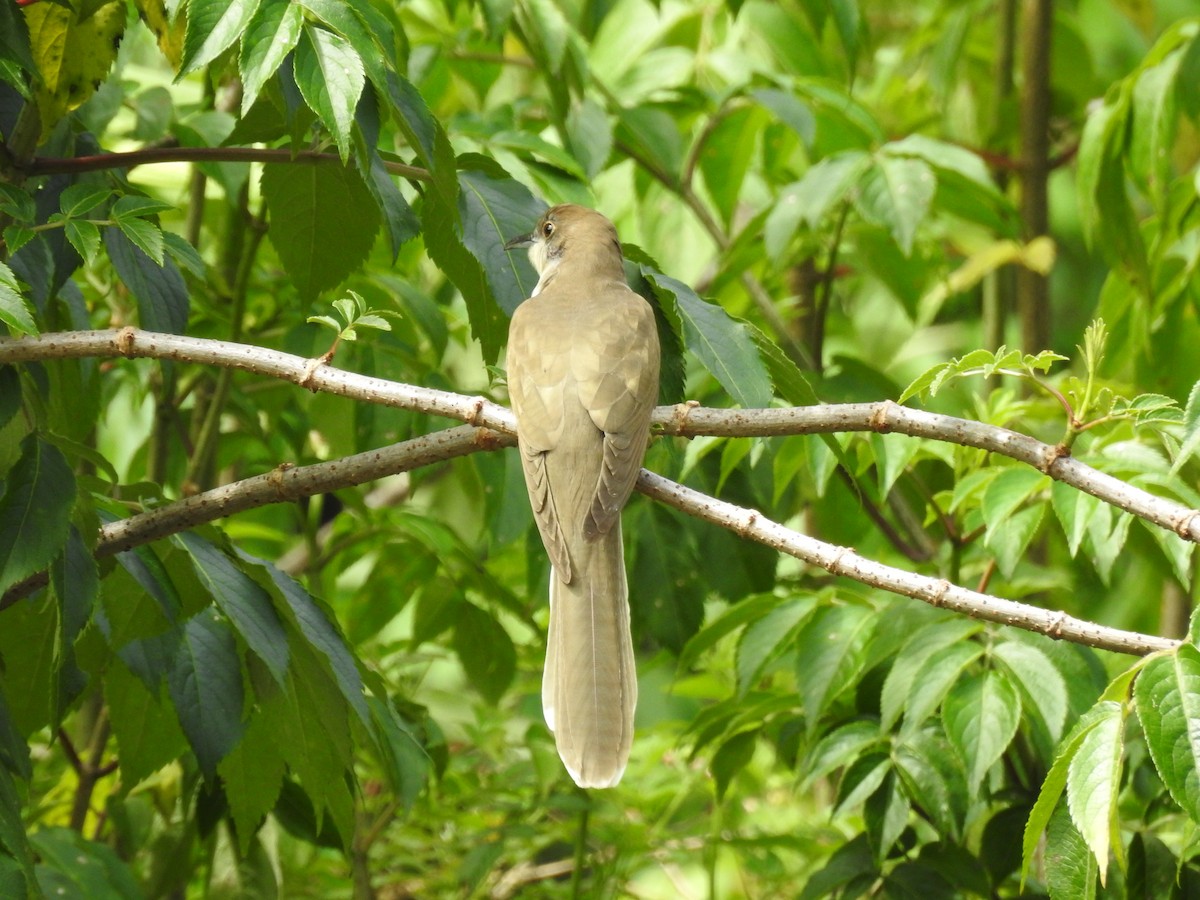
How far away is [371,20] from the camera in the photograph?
7.47 ft

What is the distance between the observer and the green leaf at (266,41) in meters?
2.00

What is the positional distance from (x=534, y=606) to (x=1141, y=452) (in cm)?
191

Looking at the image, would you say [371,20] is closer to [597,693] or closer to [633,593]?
[597,693]

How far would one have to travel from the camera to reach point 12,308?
6.47ft

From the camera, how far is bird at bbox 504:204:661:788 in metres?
2.57

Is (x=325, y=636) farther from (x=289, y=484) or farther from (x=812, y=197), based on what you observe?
(x=812, y=197)

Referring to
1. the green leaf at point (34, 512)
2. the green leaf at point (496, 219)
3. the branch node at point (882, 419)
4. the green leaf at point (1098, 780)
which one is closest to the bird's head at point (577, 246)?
the green leaf at point (496, 219)

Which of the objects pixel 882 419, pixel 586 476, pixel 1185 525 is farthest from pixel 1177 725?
pixel 586 476

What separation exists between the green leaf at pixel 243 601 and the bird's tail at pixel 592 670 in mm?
516

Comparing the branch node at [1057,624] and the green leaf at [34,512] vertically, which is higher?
the green leaf at [34,512]

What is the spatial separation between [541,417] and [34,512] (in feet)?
3.58

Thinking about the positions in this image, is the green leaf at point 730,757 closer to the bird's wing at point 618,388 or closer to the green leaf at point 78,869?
the bird's wing at point 618,388

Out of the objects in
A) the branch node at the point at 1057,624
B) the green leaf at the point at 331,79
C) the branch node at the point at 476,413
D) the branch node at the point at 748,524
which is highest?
the green leaf at the point at 331,79

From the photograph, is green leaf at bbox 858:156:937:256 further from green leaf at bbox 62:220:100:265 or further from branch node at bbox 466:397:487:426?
green leaf at bbox 62:220:100:265
